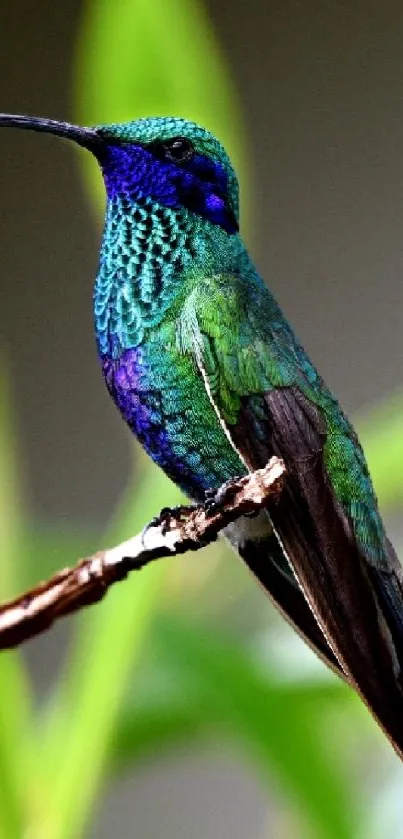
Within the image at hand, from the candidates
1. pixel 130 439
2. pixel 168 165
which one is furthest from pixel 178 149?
pixel 130 439

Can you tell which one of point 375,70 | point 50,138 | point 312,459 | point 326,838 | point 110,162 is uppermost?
point 50,138

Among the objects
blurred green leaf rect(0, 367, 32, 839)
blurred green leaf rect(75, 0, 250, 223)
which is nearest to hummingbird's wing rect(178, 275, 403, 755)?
blurred green leaf rect(75, 0, 250, 223)

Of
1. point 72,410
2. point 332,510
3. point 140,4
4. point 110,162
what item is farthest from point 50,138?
point 332,510

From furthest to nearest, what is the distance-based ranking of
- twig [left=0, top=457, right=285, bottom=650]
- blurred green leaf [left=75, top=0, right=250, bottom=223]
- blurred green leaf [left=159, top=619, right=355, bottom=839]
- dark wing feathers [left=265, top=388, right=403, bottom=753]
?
blurred green leaf [left=159, top=619, right=355, bottom=839] < blurred green leaf [left=75, top=0, right=250, bottom=223] < dark wing feathers [left=265, top=388, right=403, bottom=753] < twig [left=0, top=457, right=285, bottom=650]

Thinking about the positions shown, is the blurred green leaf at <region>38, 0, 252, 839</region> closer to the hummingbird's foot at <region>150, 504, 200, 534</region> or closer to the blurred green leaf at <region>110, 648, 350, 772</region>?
the blurred green leaf at <region>110, 648, 350, 772</region>

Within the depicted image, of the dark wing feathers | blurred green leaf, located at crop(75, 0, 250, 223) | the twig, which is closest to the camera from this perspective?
the twig

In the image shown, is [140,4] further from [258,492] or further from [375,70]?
[375,70]

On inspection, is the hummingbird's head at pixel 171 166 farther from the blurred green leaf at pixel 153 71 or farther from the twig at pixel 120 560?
the twig at pixel 120 560
